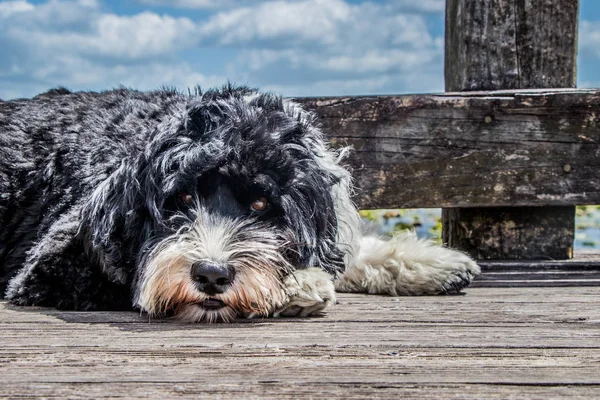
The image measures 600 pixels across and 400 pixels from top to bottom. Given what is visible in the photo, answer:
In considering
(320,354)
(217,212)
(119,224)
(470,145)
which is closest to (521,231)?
(470,145)

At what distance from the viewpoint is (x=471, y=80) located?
5949mm

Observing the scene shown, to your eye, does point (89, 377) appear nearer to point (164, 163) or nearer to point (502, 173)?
point (164, 163)

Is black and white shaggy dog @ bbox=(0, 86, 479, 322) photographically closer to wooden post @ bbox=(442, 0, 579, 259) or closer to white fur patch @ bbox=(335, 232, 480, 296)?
white fur patch @ bbox=(335, 232, 480, 296)

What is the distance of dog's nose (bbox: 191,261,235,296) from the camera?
11.9ft

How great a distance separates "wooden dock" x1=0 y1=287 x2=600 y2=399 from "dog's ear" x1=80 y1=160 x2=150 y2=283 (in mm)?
275

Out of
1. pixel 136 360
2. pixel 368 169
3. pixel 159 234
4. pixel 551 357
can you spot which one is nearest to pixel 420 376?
pixel 551 357

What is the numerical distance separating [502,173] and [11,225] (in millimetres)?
3251

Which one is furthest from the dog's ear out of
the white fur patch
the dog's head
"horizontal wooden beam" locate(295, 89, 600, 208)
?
"horizontal wooden beam" locate(295, 89, 600, 208)

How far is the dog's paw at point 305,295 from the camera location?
402 cm

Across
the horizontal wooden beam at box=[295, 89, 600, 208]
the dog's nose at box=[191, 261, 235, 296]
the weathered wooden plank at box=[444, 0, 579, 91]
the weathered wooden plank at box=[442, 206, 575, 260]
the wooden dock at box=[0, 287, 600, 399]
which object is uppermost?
the weathered wooden plank at box=[444, 0, 579, 91]

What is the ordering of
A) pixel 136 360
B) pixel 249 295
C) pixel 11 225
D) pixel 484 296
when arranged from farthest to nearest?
pixel 11 225
pixel 484 296
pixel 249 295
pixel 136 360

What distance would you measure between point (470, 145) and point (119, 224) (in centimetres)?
261

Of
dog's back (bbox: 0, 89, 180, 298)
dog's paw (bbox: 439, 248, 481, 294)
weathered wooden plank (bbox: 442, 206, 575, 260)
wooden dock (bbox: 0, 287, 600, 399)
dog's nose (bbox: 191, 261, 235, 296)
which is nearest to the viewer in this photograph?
wooden dock (bbox: 0, 287, 600, 399)

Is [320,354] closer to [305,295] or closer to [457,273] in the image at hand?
[305,295]
